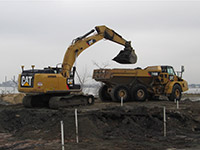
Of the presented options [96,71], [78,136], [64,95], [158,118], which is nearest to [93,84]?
[96,71]

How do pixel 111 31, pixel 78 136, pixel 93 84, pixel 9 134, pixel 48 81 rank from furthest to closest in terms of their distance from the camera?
pixel 93 84 < pixel 111 31 < pixel 48 81 < pixel 9 134 < pixel 78 136

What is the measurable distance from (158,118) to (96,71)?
6.98 m

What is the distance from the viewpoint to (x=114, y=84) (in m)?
19.1

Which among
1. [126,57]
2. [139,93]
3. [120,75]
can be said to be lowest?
[139,93]

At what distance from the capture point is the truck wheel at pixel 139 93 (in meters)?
18.9

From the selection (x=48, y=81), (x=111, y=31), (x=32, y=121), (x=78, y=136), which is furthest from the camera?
(x=111, y=31)

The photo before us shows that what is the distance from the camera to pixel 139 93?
1912 centimetres

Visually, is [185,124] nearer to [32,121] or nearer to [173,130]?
[173,130]

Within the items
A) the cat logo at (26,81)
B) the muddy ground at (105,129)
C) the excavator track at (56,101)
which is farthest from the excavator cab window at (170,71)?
the cat logo at (26,81)

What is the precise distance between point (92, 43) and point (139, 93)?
458 centimetres

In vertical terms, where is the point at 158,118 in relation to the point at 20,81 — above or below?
below

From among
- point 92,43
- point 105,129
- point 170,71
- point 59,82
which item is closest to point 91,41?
point 92,43

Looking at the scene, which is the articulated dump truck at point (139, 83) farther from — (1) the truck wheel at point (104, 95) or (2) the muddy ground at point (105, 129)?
(2) the muddy ground at point (105, 129)

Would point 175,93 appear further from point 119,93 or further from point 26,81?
point 26,81
